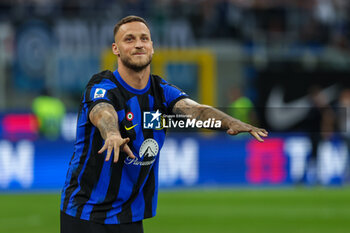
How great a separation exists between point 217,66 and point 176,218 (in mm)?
11433

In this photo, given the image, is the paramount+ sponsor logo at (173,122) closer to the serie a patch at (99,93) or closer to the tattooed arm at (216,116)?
the tattooed arm at (216,116)

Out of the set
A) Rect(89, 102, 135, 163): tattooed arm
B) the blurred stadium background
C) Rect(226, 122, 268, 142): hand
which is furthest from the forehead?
the blurred stadium background

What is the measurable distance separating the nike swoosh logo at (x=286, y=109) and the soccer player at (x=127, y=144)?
16.8 metres

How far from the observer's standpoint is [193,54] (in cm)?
2155

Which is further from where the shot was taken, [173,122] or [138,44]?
[173,122]

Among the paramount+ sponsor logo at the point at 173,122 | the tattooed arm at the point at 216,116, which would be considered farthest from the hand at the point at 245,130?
the paramount+ sponsor logo at the point at 173,122

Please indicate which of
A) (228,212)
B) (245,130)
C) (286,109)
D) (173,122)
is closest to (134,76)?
(173,122)

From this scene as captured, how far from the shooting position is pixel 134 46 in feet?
14.7

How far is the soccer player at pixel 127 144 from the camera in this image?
4.50m

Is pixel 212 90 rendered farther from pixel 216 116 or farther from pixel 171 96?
pixel 216 116

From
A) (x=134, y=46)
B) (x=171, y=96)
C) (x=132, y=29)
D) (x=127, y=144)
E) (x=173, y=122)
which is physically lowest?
(x=127, y=144)

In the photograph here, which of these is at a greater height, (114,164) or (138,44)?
(138,44)

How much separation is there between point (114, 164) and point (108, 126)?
0.51 meters

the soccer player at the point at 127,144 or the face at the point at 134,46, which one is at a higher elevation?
the face at the point at 134,46
